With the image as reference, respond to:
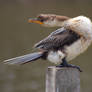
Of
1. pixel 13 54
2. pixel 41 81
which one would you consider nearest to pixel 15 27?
pixel 13 54

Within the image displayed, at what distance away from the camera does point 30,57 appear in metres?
2.88

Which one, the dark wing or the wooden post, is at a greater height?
the dark wing

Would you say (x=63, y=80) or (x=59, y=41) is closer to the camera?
(x=63, y=80)

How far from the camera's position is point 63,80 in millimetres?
2451

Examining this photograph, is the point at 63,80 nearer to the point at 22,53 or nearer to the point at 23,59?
the point at 23,59

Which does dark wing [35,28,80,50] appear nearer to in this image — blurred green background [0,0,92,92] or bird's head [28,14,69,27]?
bird's head [28,14,69,27]

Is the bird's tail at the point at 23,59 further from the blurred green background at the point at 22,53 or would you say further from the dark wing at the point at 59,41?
the blurred green background at the point at 22,53

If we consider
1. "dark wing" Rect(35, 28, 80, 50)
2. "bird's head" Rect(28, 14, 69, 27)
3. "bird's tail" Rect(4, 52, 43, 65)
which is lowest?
"bird's tail" Rect(4, 52, 43, 65)

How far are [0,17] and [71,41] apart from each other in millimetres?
14197

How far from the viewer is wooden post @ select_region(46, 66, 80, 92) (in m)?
2.42

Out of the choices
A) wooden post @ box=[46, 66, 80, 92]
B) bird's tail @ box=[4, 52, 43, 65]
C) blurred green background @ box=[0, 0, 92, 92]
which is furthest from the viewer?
blurred green background @ box=[0, 0, 92, 92]

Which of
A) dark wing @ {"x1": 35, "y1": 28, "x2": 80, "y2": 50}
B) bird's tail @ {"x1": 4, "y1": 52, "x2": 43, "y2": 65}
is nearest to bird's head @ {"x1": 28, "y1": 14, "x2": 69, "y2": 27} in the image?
dark wing @ {"x1": 35, "y1": 28, "x2": 80, "y2": 50}

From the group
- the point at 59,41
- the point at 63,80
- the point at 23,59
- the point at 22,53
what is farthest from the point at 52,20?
the point at 22,53

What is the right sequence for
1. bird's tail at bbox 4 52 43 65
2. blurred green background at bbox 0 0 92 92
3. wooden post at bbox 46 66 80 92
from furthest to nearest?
blurred green background at bbox 0 0 92 92 → bird's tail at bbox 4 52 43 65 → wooden post at bbox 46 66 80 92
